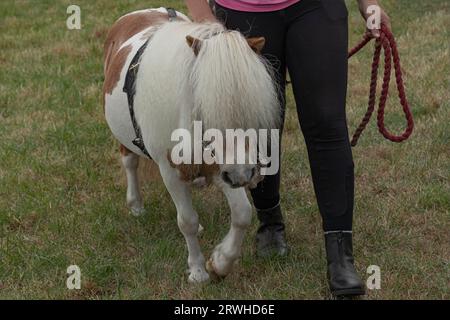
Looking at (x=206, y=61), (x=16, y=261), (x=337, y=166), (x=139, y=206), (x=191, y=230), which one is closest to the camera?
(x=206, y=61)

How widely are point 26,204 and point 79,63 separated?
299 centimetres

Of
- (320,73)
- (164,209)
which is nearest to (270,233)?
(164,209)

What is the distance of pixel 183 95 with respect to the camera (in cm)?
254

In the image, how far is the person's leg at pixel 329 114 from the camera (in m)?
2.88

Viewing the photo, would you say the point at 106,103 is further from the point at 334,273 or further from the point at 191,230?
the point at 334,273

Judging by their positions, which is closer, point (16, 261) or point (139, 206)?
point (16, 261)

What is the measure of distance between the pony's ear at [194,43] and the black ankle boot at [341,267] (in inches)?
40.7

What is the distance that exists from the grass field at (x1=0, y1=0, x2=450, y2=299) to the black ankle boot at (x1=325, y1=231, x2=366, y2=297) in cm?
15

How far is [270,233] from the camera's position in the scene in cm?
348

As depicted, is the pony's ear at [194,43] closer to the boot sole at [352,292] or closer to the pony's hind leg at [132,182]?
the boot sole at [352,292]

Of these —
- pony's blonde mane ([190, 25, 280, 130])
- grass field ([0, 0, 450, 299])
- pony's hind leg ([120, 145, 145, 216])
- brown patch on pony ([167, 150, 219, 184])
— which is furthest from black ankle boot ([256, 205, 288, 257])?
pony's blonde mane ([190, 25, 280, 130])

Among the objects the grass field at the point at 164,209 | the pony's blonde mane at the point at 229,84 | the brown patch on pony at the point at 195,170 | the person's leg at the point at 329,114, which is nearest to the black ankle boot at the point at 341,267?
the person's leg at the point at 329,114

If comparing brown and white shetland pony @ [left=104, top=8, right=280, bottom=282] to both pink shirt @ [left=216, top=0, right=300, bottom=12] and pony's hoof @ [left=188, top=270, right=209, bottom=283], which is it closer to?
pony's hoof @ [left=188, top=270, right=209, bottom=283]

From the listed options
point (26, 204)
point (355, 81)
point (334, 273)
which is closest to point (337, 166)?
point (334, 273)
